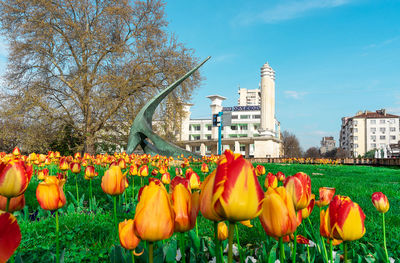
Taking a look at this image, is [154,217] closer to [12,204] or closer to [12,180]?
[12,180]

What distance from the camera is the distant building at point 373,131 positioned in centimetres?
7500

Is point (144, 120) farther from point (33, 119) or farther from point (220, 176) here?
point (220, 176)

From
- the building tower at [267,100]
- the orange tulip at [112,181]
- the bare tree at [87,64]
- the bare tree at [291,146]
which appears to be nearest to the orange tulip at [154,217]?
the orange tulip at [112,181]

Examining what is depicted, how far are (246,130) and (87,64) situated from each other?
63.1 m

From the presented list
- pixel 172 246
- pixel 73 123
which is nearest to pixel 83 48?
pixel 73 123

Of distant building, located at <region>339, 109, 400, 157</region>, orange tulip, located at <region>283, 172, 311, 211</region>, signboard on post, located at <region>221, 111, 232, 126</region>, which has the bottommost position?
orange tulip, located at <region>283, 172, 311, 211</region>

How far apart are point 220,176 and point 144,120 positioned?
11.7 metres

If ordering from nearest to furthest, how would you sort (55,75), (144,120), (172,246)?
(172,246) < (144,120) < (55,75)

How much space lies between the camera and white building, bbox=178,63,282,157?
167 ft

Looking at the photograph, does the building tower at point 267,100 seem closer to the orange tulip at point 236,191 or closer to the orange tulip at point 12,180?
the orange tulip at point 12,180

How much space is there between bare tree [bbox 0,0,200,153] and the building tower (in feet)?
115

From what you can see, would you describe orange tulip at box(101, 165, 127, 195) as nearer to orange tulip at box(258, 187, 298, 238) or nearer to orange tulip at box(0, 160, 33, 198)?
orange tulip at box(0, 160, 33, 198)

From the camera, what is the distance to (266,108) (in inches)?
2021

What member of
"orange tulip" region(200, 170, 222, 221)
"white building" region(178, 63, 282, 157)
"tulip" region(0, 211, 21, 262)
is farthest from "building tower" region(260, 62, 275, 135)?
"tulip" region(0, 211, 21, 262)
